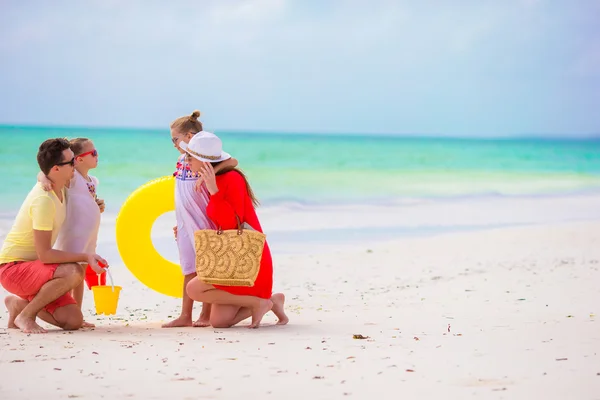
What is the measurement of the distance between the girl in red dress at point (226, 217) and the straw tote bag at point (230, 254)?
80 mm

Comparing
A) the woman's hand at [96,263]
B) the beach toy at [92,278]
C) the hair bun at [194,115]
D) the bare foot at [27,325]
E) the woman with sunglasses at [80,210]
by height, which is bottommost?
the bare foot at [27,325]

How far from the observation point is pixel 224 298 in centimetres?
406

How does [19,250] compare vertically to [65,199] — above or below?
below

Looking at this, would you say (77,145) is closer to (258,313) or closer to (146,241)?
(146,241)

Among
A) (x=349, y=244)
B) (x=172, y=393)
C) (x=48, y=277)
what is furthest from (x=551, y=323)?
(x=349, y=244)

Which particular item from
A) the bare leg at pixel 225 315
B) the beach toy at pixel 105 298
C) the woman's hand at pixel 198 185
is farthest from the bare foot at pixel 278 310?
the beach toy at pixel 105 298

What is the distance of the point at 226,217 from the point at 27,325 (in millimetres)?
1048

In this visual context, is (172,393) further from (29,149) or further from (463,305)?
(29,149)

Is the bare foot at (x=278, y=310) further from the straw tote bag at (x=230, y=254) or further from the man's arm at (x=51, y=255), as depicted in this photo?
the man's arm at (x=51, y=255)

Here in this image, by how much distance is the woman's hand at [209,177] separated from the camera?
3924 mm

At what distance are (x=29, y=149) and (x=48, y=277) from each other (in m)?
24.5

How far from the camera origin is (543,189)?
18.7m

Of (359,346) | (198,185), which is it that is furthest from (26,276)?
(359,346)

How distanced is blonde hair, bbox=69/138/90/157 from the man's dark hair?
242 mm
